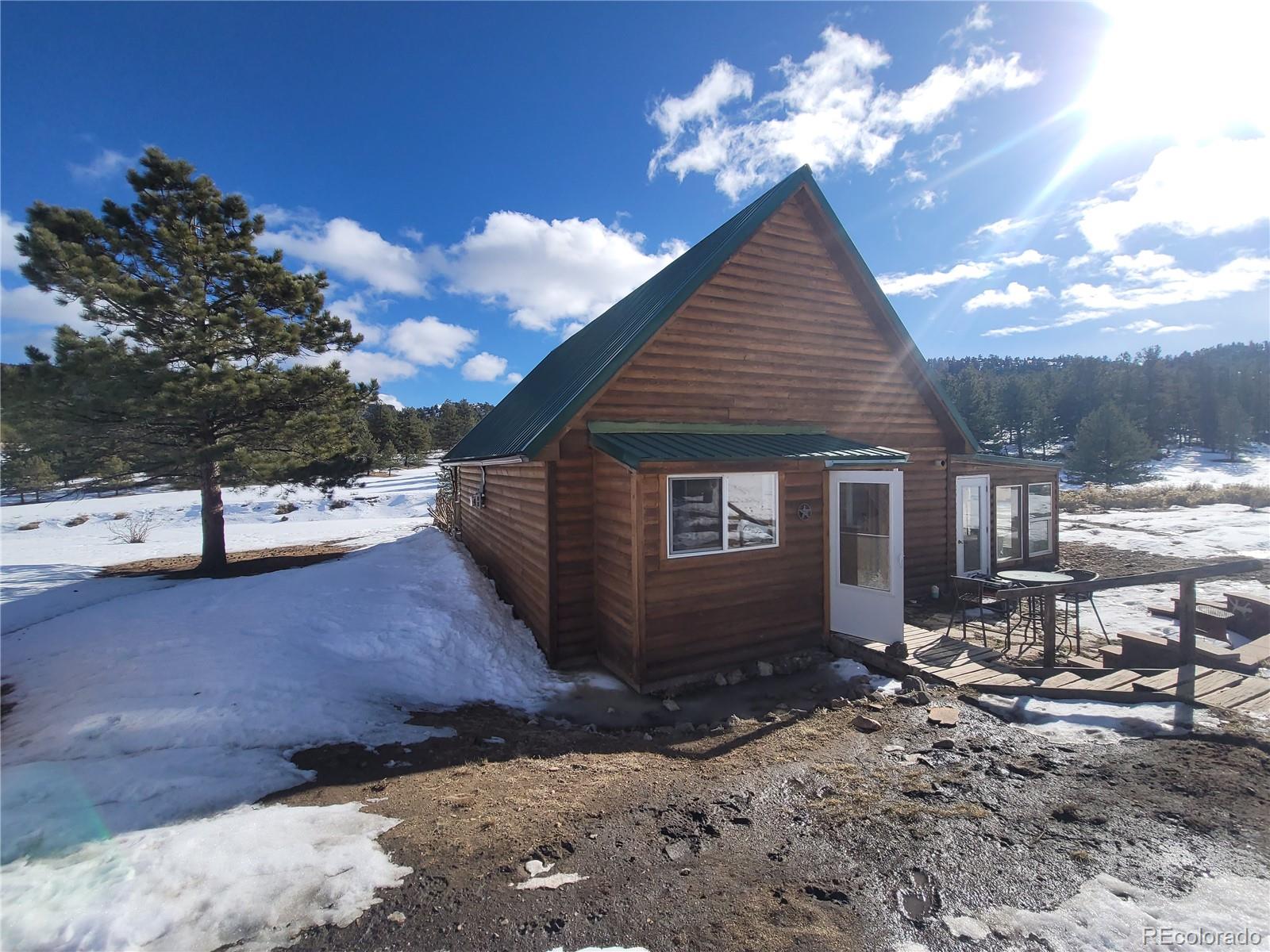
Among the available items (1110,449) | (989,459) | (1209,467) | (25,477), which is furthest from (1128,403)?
(25,477)

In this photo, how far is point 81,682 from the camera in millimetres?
5816

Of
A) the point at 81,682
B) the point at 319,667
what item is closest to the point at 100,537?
the point at 81,682

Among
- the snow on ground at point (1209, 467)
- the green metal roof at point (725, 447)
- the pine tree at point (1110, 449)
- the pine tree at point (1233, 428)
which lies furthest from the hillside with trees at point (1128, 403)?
the green metal roof at point (725, 447)

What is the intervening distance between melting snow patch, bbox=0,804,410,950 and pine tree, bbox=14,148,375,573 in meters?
10.2

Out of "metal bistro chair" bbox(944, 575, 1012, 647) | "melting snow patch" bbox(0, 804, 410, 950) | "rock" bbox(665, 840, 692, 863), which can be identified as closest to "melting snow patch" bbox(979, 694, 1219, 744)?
"metal bistro chair" bbox(944, 575, 1012, 647)

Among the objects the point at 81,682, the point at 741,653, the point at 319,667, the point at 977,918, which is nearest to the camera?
the point at 977,918

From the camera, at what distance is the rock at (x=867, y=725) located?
519cm

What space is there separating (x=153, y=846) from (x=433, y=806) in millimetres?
1567

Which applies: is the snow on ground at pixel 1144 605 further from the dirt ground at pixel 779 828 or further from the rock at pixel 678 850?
the rock at pixel 678 850

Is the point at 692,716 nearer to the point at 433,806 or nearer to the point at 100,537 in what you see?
the point at 433,806

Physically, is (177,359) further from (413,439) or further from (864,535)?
(413,439)

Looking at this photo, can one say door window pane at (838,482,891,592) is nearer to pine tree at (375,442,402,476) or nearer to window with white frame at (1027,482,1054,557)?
window with white frame at (1027,482,1054,557)

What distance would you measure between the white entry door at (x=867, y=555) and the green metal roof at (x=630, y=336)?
140 inches

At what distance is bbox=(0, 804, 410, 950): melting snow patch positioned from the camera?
2516mm
